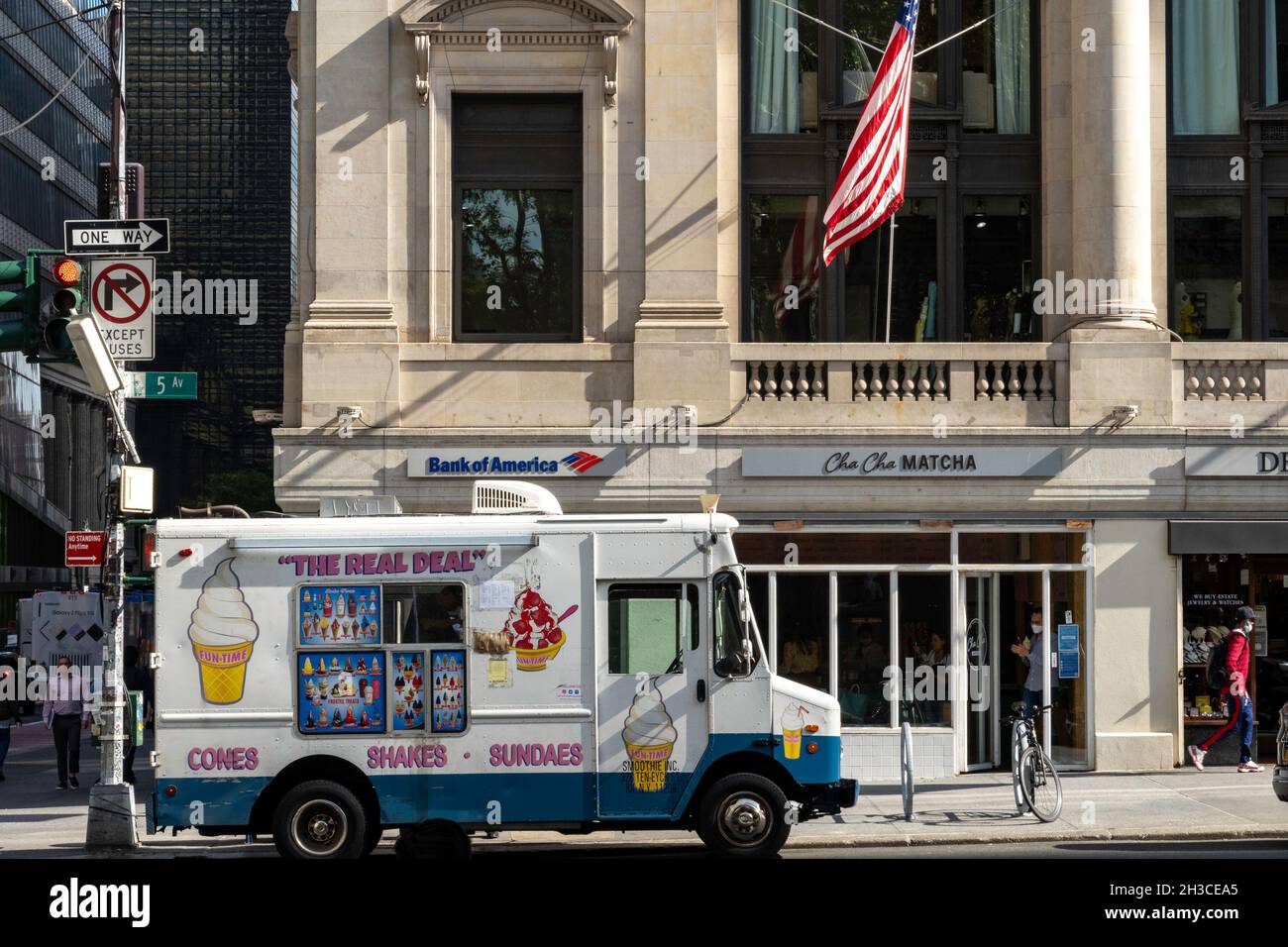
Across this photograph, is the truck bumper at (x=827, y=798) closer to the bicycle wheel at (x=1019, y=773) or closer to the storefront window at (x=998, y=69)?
the bicycle wheel at (x=1019, y=773)

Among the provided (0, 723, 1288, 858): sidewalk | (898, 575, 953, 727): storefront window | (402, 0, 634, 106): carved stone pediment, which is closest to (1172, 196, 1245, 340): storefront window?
(898, 575, 953, 727): storefront window

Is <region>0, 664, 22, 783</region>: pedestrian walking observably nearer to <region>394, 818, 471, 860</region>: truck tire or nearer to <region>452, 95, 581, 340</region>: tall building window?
<region>452, 95, 581, 340</region>: tall building window

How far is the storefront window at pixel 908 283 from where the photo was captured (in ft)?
69.9

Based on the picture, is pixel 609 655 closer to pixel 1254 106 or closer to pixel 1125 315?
pixel 1125 315

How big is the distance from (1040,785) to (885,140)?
785cm

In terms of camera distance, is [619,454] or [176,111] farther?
[176,111]

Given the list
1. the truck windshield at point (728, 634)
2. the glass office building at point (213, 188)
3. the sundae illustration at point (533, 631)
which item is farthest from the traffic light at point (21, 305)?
the glass office building at point (213, 188)

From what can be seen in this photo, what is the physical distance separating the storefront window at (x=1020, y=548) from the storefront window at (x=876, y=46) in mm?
6001

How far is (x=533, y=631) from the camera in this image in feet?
44.4

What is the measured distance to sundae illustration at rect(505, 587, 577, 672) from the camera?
1351 centimetres
